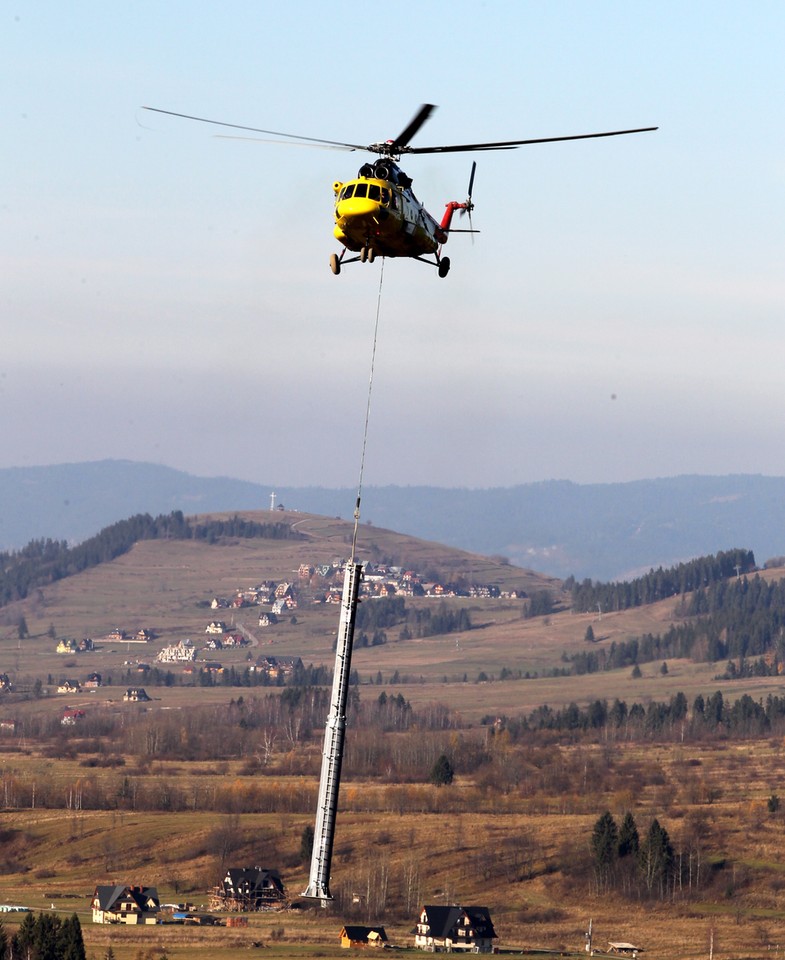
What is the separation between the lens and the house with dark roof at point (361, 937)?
11956 cm

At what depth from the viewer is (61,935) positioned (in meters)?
93.1

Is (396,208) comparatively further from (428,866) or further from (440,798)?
(440,798)

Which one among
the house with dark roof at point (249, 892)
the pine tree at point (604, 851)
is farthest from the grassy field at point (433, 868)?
the house with dark roof at point (249, 892)

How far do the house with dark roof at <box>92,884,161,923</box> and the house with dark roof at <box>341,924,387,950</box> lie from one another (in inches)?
690

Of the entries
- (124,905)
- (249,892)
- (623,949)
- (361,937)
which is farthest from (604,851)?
(124,905)

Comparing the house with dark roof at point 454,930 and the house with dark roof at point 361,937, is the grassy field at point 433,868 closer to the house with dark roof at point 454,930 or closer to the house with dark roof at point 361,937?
the house with dark roof at point 361,937

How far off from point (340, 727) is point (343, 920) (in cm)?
7832

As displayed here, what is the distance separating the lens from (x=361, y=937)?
12050 cm

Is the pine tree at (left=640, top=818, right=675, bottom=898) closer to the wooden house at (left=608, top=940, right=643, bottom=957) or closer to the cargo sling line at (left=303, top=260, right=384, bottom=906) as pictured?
the wooden house at (left=608, top=940, right=643, bottom=957)

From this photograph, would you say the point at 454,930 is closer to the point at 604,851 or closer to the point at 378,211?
the point at 604,851

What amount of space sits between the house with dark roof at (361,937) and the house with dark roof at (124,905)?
17.5 meters

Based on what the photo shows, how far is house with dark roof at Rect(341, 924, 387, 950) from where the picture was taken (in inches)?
4707

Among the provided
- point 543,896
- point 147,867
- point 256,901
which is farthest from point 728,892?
point 147,867

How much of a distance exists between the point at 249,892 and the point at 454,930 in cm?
2536
